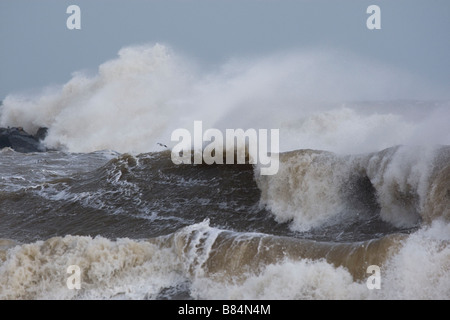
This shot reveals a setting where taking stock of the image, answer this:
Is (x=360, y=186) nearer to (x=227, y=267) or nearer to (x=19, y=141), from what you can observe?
(x=227, y=267)

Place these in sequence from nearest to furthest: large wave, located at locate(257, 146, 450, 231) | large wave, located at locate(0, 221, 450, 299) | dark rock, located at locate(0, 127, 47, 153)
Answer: large wave, located at locate(0, 221, 450, 299) < large wave, located at locate(257, 146, 450, 231) < dark rock, located at locate(0, 127, 47, 153)

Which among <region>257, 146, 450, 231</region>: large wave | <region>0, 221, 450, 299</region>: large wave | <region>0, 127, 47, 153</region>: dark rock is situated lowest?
<region>0, 221, 450, 299</region>: large wave

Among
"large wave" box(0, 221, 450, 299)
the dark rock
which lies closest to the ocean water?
"large wave" box(0, 221, 450, 299)

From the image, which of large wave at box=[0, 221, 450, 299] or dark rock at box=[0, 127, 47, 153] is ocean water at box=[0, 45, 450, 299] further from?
dark rock at box=[0, 127, 47, 153]

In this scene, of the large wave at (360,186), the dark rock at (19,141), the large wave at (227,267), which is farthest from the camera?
the dark rock at (19,141)

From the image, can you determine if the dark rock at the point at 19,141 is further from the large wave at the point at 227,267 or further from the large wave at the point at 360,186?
the large wave at the point at 227,267

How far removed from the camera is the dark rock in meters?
24.6

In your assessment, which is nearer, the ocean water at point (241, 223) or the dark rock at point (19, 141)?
the ocean water at point (241, 223)

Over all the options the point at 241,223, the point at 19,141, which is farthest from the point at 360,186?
the point at 19,141

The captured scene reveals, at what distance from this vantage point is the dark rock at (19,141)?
24.6 meters

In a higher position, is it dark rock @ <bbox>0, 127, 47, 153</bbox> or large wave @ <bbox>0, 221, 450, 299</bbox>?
dark rock @ <bbox>0, 127, 47, 153</bbox>

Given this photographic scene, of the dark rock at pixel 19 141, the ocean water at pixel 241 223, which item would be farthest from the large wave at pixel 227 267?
the dark rock at pixel 19 141
